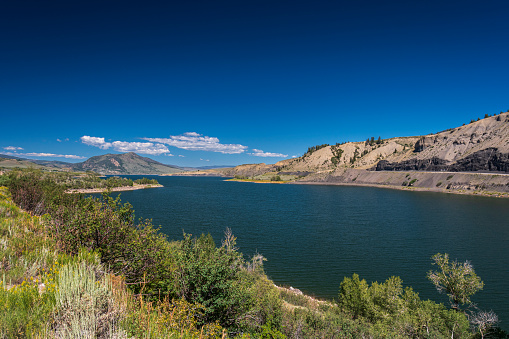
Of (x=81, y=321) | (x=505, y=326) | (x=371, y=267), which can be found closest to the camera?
(x=81, y=321)

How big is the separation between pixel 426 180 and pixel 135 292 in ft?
534

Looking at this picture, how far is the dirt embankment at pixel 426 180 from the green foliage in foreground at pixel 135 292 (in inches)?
4696

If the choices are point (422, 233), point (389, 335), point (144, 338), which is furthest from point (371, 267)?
point (144, 338)

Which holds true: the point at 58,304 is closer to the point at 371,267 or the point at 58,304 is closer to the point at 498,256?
the point at 371,267

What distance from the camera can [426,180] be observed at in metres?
136

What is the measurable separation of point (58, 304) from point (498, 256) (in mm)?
50452

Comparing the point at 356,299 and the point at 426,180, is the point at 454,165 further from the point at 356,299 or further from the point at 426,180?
the point at 356,299

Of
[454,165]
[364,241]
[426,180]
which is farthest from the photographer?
[454,165]

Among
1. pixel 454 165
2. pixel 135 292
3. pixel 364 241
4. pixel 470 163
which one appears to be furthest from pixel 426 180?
pixel 135 292

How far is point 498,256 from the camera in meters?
35.0

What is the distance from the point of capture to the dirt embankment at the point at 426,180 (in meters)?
107

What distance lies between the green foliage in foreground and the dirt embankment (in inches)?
4696

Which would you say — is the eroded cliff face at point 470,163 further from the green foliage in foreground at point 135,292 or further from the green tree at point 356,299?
the green tree at point 356,299

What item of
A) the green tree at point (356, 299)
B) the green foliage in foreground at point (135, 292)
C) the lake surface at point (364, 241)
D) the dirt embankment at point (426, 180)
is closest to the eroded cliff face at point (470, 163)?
the dirt embankment at point (426, 180)
